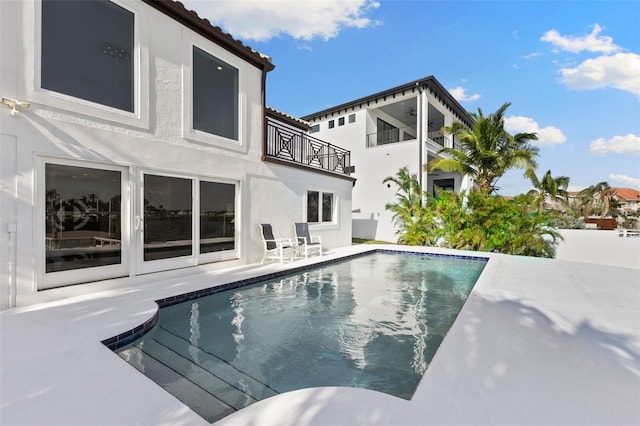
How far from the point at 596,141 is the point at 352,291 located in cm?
4223

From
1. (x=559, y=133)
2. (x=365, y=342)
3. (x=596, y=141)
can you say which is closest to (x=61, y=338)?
(x=365, y=342)

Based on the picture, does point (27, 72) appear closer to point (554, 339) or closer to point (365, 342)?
point (365, 342)

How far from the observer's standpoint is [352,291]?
6.43 metres

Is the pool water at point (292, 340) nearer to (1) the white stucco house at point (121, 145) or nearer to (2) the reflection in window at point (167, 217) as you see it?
(2) the reflection in window at point (167, 217)

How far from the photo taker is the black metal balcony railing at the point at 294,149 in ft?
34.0

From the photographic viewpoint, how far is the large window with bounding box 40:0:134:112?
4941 millimetres

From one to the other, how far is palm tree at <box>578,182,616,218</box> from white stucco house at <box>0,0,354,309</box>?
35.3 metres

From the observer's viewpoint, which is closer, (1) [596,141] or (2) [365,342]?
(2) [365,342]

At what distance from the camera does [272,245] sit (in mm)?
8922

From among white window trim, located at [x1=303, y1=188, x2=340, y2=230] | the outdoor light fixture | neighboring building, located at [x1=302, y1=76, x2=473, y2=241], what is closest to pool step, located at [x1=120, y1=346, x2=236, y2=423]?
the outdoor light fixture

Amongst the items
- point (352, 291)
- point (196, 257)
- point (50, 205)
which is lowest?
point (352, 291)

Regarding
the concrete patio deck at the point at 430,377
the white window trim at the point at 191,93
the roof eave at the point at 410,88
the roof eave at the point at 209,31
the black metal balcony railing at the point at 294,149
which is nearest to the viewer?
the concrete patio deck at the point at 430,377

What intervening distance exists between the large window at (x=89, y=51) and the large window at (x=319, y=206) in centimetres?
697

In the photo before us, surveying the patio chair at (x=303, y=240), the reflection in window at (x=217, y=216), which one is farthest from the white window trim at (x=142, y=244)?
the patio chair at (x=303, y=240)
